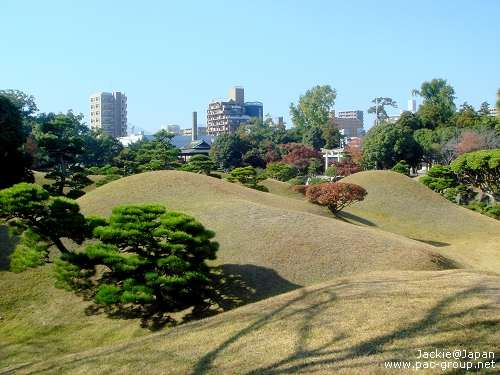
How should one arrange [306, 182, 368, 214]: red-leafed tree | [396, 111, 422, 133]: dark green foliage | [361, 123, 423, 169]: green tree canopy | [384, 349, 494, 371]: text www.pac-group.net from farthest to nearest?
[396, 111, 422, 133]: dark green foliage → [361, 123, 423, 169]: green tree canopy → [306, 182, 368, 214]: red-leafed tree → [384, 349, 494, 371]: text www.pac-group.net

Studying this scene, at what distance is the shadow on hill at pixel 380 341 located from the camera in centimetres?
506

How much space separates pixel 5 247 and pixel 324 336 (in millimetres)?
10493

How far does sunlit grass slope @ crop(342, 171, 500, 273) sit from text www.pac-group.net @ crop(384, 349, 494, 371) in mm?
13514

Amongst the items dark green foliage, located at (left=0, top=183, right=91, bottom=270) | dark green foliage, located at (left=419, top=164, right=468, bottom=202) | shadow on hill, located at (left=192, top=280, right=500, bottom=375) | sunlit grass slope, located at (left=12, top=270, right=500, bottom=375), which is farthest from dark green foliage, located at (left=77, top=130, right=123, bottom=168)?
shadow on hill, located at (left=192, top=280, right=500, bottom=375)

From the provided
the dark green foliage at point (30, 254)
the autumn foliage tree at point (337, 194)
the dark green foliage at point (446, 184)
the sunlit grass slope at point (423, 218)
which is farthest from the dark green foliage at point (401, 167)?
the dark green foliage at point (30, 254)

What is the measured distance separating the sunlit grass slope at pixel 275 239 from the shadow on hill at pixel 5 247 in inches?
94.7

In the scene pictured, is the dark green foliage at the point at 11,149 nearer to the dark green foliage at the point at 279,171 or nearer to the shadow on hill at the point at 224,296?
the shadow on hill at the point at 224,296

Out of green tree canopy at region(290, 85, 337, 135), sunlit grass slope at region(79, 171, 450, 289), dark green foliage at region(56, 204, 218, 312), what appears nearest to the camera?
dark green foliage at region(56, 204, 218, 312)

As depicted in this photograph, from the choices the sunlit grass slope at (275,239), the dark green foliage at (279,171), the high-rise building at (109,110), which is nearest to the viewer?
the sunlit grass slope at (275,239)

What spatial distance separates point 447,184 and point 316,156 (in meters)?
18.5

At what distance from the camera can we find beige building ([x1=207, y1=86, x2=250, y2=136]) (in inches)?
4405

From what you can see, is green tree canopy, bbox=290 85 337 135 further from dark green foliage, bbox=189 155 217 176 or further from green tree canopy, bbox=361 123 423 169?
dark green foliage, bbox=189 155 217 176

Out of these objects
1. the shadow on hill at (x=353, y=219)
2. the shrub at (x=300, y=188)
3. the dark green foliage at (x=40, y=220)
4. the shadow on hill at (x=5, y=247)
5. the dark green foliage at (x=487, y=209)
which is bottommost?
the dark green foliage at (x=487, y=209)

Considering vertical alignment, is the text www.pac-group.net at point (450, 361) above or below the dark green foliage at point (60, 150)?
A: below
